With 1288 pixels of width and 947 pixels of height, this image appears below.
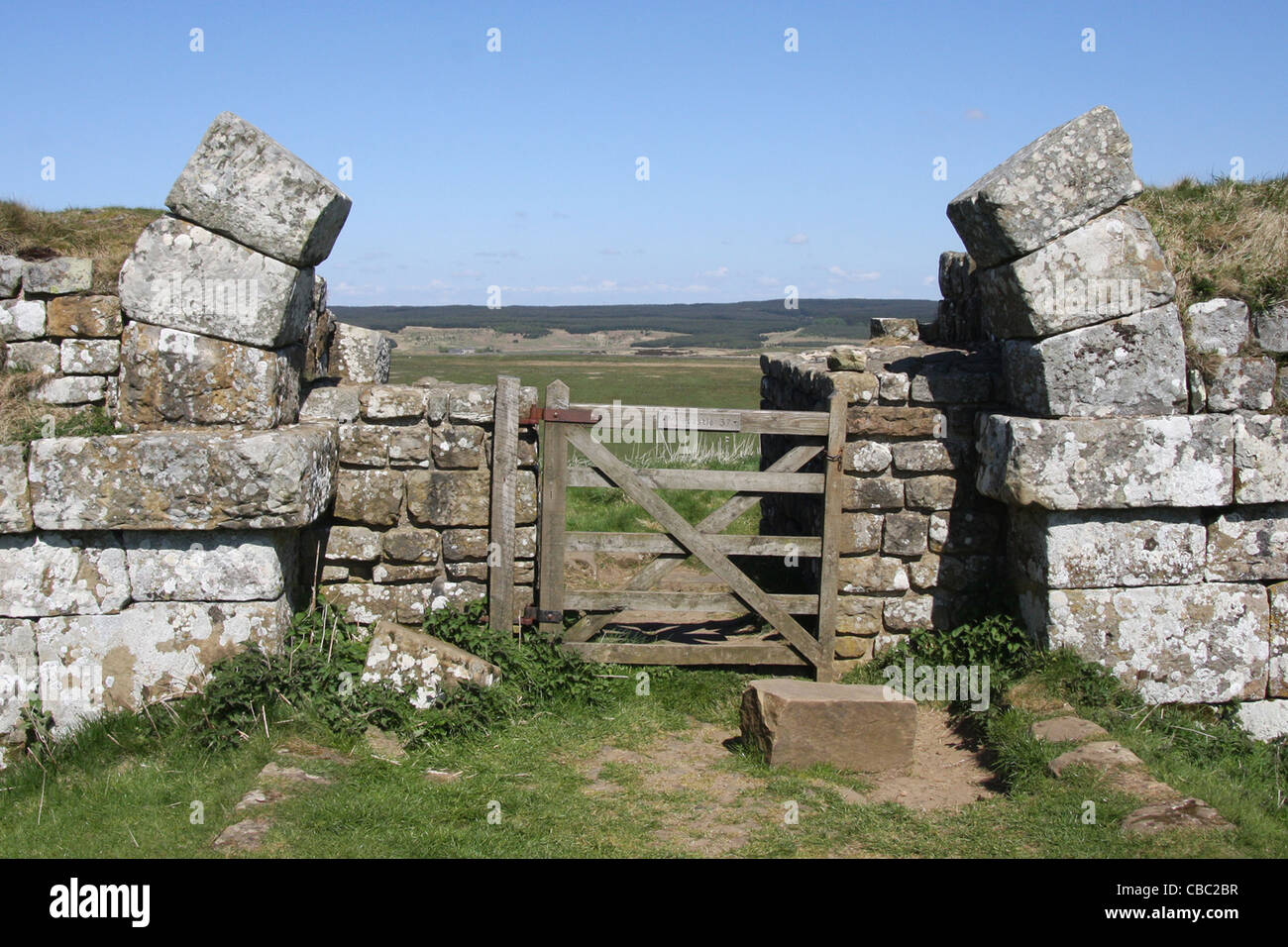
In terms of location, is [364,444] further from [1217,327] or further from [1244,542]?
[1244,542]

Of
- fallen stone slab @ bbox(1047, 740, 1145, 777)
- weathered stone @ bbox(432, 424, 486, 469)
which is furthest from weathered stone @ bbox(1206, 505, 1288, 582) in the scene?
weathered stone @ bbox(432, 424, 486, 469)

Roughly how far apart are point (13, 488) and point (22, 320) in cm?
116

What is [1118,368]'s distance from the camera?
6070mm

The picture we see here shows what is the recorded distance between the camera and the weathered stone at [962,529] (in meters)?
6.90

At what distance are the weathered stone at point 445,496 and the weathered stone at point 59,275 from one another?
2.25m

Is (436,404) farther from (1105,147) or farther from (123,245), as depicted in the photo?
(1105,147)

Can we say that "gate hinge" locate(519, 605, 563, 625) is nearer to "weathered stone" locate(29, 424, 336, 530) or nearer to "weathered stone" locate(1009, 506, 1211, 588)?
"weathered stone" locate(29, 424, 336, 530)

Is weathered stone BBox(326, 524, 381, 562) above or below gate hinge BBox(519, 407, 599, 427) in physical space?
below

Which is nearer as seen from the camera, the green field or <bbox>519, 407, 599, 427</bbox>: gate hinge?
<bbox>519, 407, 599, 427</bbox>: gate hinge

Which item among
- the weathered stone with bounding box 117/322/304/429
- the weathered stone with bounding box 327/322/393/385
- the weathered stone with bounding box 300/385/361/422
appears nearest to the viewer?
the weathered stone with bounding box 117/322/304/429

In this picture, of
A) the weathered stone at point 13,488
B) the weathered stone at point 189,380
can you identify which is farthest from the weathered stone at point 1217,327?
the weathered stone at point 13,488

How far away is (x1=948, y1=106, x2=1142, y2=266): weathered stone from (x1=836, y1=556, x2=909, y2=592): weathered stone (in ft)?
7.43

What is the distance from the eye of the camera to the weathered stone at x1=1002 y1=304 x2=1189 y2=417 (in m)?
6.04

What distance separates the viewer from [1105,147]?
5.94 metres
